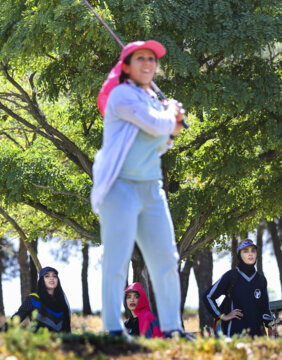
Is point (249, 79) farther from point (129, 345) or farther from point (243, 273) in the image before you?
point (129, 345)

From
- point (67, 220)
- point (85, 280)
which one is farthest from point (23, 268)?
point (67, 220)

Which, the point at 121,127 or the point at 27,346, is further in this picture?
the point at 121,127

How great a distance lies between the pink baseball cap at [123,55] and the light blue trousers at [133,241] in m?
0.82

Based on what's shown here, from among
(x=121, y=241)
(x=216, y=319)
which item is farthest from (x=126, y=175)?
(x=216, y=319)

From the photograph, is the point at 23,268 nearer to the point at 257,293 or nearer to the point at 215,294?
the point at 215,294

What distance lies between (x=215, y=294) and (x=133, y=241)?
4.42m

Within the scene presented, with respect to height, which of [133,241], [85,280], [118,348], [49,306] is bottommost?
[118,348]

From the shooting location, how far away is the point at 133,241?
4.84m

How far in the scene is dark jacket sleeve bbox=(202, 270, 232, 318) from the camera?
8961mm

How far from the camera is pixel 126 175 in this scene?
4.82 metres

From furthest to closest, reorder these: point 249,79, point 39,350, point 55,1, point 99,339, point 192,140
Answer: point 192,140
point 249,79
point 55,1
point 99,339
point 39,350

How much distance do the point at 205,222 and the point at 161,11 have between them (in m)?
4.95

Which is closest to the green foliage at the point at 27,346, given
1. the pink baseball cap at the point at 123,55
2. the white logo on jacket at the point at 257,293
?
the pink baseball cap at the point at 123,55

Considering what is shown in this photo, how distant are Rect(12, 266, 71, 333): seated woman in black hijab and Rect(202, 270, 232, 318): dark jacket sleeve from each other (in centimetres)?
193
